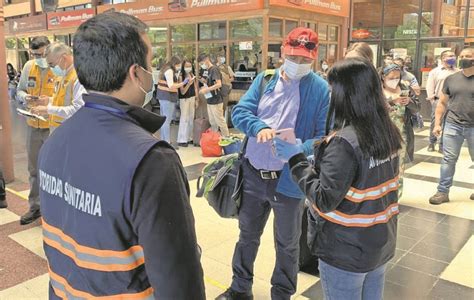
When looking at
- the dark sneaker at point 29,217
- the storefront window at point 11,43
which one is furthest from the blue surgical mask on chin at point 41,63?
the storefront window at point 11,43

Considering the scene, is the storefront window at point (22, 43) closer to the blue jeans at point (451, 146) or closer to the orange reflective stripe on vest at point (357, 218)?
the blue jeans at point (451, 146)

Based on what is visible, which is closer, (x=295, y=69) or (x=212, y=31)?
(x=295, y=69)

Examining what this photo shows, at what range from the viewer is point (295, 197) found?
252 cm

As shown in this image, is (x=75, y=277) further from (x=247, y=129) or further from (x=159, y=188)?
(x=247, y=129)

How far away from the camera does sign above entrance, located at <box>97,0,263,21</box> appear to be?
1024 cm

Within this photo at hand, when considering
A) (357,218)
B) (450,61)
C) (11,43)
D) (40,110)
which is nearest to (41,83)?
(40,110)

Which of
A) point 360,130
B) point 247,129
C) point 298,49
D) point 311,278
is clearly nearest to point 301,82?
point 298,49

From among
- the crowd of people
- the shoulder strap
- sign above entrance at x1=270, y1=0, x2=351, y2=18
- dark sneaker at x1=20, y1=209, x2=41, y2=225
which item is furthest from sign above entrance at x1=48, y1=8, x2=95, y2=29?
the shoulder strap

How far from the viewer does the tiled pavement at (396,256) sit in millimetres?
3135

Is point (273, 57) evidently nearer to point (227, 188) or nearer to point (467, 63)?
point (467, 63)

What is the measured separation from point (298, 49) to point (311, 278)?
175 cm

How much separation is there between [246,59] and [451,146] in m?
6.79

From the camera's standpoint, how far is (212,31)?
11.8m

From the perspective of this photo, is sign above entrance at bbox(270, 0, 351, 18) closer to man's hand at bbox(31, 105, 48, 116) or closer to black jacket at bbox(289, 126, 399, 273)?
man's hand at bbox(31, 105, 48, 116)
